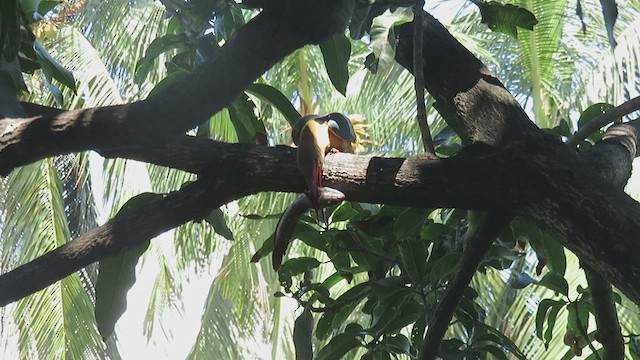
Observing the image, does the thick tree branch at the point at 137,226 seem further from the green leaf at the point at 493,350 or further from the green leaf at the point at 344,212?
the green leaf at the point at 493,350

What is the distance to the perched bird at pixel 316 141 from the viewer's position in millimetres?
1096

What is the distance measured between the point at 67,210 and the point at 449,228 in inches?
268

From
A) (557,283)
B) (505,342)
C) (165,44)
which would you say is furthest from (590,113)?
(165,44)

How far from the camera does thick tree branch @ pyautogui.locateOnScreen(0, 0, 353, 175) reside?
106cm

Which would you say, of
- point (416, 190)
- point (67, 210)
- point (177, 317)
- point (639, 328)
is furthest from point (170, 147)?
point (67, 210)

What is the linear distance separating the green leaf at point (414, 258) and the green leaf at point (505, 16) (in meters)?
0.40

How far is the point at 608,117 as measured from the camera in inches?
52.8

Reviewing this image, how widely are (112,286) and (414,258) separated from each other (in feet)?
1.64

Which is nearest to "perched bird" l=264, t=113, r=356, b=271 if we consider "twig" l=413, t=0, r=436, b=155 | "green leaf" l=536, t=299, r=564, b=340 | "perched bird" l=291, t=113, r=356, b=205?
"perched bird" l=291, t=113, r=356, b=205

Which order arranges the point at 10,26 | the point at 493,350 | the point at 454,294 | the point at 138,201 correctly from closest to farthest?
the point at 10,26 < the point at 454,294 < the point at 138,201 < the point at 493,350

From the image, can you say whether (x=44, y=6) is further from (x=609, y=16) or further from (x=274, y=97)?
(x=609, y=16)

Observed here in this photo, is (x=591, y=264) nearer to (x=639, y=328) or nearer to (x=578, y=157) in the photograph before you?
(x=578, y=157)

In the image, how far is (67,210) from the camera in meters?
7.74

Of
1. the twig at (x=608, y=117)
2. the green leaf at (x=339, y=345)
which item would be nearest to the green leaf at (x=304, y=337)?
the green leaf at (x=339, y=345)
